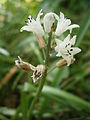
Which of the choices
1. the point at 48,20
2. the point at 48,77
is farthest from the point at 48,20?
the point at 48,77

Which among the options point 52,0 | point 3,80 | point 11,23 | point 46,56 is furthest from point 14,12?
point 46,56

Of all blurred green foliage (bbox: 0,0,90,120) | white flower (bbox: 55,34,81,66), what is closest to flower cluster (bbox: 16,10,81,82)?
white flower (bbox: 55,34,81,66)

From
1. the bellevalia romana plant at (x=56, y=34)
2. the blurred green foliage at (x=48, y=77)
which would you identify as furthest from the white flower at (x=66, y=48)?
the blurred green foliage at (x=48, y=77)

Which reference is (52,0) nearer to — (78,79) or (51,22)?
(78,79)

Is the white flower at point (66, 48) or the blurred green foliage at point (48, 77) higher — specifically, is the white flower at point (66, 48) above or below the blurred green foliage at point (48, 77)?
below

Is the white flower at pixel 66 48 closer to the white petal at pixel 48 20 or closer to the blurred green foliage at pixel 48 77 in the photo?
the white petal at pixel 48 20

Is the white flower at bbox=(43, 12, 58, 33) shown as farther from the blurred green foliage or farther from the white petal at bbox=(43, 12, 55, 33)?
the blurred green foliage

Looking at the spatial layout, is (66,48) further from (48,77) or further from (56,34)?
(48,77)

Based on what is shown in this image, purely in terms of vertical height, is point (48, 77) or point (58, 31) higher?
point (48, 77)
